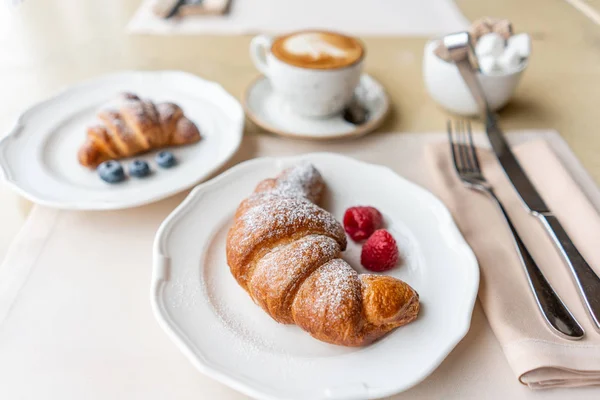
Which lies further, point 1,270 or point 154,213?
point 154,213

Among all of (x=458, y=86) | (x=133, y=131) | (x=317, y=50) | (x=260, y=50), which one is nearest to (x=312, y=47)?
(x=317, y=50)

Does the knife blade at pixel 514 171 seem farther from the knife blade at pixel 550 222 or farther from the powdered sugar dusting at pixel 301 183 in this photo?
the powdered sugar dusting at pixel 301 183

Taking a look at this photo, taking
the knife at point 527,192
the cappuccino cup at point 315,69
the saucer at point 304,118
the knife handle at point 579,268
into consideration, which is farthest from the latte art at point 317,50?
the knife handle at point 579,268

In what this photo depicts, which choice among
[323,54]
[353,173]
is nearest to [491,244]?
[353,173]

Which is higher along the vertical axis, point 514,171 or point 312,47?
point 312,47

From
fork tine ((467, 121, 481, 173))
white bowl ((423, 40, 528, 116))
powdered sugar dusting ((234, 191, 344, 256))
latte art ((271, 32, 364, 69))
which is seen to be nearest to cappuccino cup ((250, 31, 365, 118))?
latte art ((271, 32, 364, 69))

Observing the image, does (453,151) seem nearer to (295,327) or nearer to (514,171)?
(514,171)

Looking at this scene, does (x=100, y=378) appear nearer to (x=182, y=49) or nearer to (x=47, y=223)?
(x=47, y=223)
